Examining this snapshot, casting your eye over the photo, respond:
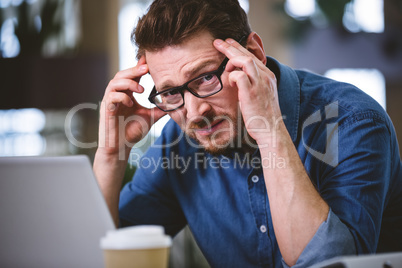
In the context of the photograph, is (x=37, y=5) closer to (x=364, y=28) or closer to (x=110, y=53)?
(x=110, y=53)

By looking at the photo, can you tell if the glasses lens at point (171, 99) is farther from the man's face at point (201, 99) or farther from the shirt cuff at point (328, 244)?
the shirt cuff at point (328, 244)

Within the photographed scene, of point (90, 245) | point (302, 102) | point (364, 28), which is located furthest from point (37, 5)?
point (90, 245)

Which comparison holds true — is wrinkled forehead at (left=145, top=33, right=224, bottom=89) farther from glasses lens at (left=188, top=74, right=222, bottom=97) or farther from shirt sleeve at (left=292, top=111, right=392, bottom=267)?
shirt sleeve at (left=292, top=111, right=392, bottom=267)

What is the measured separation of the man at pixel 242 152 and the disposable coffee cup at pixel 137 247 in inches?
17.9

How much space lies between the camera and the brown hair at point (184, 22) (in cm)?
137

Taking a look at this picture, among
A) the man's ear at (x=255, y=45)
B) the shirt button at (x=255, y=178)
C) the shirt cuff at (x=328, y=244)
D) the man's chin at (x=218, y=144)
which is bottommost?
the shirt cuff at (x=328, y=244)

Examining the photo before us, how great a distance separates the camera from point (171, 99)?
1429 millimetres

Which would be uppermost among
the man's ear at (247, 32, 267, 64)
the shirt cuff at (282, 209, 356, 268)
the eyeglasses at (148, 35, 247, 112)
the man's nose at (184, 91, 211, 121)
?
the man's ear at (247, 32, 267, 64)

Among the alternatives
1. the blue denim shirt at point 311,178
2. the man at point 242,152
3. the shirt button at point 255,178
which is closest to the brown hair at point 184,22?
the man at point 242,152

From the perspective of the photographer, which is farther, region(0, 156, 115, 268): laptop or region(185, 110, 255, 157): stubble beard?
region(185, 110, 255, 157): stubble beard

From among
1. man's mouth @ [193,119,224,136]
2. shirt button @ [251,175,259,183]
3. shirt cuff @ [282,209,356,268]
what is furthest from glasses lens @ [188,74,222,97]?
shirt cuff @ [282,209,356,268]

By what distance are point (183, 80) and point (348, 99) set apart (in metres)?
0.50

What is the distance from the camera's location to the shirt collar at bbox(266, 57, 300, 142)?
4.61ft

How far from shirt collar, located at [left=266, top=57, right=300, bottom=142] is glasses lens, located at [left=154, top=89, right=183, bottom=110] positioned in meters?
0.33
